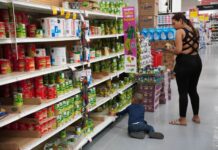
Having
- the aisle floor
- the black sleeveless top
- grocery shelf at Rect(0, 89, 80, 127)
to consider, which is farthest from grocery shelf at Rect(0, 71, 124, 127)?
the black sleeveless top

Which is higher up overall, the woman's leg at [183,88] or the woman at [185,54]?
the woman at [185,54]

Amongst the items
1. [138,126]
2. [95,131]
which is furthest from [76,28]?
[138,126]

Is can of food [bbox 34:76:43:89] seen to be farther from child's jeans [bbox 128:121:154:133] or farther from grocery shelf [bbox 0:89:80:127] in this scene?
child's jeans [bbox 128:121:154:133]

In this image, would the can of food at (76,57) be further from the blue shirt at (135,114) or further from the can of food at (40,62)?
the blue shirt at (135,114)

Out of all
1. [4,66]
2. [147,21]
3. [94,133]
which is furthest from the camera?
[147,21]

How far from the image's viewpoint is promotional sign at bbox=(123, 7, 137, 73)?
4.64 m

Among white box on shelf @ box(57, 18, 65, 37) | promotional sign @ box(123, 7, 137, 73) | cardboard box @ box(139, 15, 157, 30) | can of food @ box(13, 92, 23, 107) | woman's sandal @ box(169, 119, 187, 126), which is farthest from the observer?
cardboard box @ box(139, 15, 157, 30)

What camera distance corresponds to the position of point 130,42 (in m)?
4.73

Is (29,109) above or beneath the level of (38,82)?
beneath

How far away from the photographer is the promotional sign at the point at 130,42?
15.2ft

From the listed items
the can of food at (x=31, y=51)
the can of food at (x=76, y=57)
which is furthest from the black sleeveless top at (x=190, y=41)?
the can of food at (x=31, y=51)

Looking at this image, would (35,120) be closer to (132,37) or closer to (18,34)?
(18,34)

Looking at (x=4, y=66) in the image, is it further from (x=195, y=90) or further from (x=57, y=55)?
(x=195, y=90)

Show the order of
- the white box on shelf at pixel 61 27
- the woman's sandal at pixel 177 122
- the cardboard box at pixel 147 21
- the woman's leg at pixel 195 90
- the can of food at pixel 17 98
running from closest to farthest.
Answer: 1. the can of food at pixel 17 98
2. the white box on shelf at pixel 61 27
3. the woman's leg at pixel 195 90
4. the woman's sandal at pixel 177 122
5. the cardboard box at pixel 147 21
